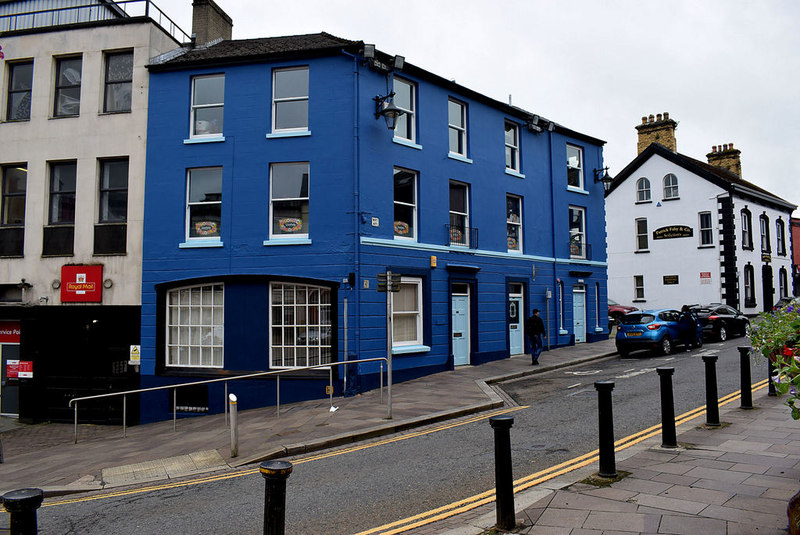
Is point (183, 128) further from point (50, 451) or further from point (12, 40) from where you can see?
point (50, 451)

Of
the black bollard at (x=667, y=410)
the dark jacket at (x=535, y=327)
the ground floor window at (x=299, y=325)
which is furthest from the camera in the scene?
the dark jacket at (x=535, y=327)

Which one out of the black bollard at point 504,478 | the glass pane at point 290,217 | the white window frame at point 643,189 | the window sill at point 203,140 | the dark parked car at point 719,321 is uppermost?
the white window frame at point 643,189

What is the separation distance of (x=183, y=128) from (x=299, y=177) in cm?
389

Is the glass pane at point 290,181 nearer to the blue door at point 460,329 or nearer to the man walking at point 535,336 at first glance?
the blue door at point 460,329

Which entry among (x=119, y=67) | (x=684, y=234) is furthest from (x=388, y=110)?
(x=684, y=234)

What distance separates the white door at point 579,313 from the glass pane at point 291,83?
13827 mm

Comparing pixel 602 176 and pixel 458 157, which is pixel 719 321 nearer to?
pixel 602 176

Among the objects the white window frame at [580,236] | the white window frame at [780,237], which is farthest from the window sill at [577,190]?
the white window frame at [780,237]

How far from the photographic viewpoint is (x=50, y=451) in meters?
12.1

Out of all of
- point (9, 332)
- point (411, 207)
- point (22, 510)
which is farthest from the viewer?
point (9, 332)

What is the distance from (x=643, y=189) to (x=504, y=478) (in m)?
34.0

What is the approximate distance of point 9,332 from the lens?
57.8 feet

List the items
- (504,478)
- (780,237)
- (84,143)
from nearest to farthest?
1. (504,478)
2. (84,143)
3. (780,237)

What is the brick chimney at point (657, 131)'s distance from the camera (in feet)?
113
